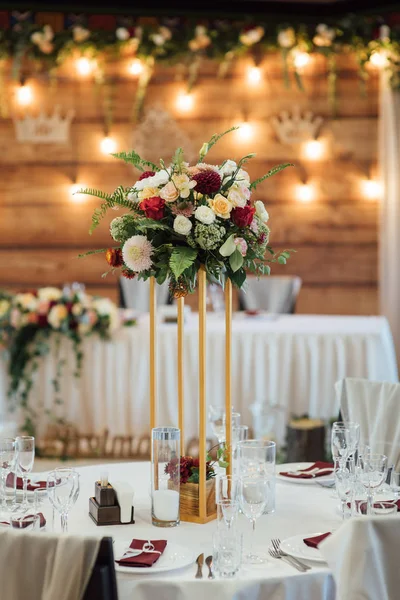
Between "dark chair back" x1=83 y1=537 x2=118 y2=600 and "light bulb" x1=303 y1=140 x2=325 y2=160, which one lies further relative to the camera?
"light bulb" x1=303 y1=140 x2=325 y2=160

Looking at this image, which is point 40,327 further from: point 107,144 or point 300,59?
point 300,59

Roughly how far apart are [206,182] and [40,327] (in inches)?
111

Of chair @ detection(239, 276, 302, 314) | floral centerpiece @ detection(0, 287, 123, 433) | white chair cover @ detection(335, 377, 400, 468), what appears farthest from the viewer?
chair @ detection(239, 276, 302, 314)

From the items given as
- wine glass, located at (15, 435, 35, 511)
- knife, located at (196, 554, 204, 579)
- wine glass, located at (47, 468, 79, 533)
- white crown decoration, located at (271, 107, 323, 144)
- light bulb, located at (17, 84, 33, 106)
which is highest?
light bulb, located at (17, 84, 33, 106)

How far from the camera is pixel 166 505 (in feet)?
6.83

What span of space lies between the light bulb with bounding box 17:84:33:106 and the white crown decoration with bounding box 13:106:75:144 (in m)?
0.13

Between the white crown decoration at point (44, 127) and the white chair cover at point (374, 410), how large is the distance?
15.5 feet

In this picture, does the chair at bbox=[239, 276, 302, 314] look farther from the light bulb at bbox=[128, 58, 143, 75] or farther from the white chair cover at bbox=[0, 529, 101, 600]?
the white chair cover at bbox=[0, 529, 101, 600]

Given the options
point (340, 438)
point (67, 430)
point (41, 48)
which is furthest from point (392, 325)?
point (340, 438)

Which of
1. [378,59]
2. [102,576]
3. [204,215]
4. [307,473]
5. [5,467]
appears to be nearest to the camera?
[102,576]

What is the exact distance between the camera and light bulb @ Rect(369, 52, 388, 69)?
261 inches

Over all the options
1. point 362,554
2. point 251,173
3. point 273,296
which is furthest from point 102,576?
point 251,173

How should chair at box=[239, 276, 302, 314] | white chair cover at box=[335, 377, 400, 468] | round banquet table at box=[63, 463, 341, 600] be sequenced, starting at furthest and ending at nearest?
1. chair at box=[239, 276, 302, 314]
2. white chair cover at box=[335, 377, 400, 468]
3. round banquet table at box=[63, 463, 341, 600]

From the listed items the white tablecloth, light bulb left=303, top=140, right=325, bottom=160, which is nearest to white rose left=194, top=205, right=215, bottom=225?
the white tablecloth
